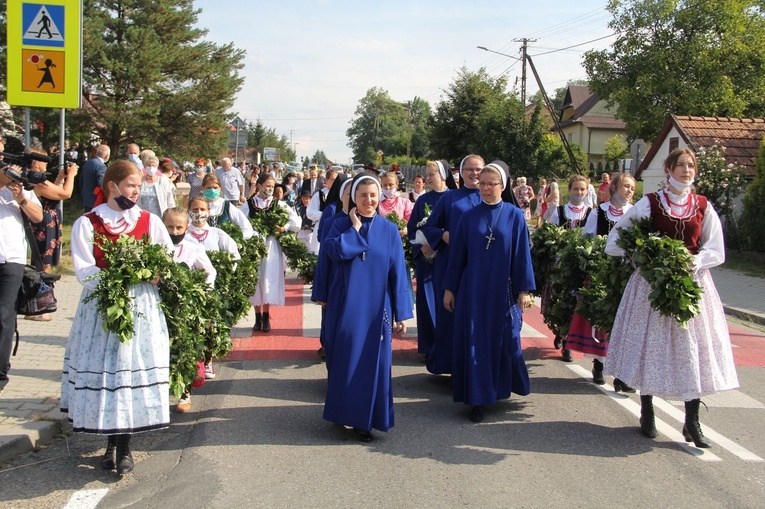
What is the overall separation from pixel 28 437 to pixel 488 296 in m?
3.72

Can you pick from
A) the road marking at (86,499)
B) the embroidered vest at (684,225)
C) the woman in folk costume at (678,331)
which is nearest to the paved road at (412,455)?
the road marking at (86,499)

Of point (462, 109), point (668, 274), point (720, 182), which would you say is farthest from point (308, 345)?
point (462, 109)

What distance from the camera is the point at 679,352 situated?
217 inches

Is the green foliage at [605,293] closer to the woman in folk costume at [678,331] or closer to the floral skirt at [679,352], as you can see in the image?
the woman in folk costume at [678,331]

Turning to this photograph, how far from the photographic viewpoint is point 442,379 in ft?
24.8

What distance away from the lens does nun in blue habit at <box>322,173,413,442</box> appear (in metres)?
5.55

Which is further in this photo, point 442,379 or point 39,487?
point 442,379

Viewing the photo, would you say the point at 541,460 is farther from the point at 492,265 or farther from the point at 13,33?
the point at 13,33

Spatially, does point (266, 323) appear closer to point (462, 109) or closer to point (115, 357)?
point (115, 357)

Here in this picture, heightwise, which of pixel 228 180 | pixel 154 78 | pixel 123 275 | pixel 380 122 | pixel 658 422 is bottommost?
pixel 658 422

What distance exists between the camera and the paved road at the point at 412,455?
4641mm

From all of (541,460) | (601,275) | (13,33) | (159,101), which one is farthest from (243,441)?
(159,101)

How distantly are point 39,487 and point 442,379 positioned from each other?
4.00 metres

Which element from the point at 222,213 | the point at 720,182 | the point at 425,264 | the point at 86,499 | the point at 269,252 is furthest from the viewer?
the point at 720,182
